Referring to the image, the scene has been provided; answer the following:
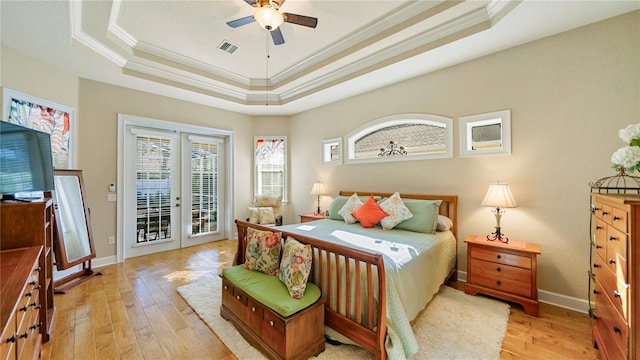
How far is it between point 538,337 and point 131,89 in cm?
606

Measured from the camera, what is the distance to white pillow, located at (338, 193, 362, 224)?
354 centimetres

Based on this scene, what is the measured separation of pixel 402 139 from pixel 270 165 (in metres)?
3.10

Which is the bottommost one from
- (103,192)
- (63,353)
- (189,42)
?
(63,353)

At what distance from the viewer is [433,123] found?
3498mm

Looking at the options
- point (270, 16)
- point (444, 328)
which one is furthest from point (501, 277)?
point (270, 16)

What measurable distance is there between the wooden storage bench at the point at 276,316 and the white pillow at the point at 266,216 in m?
2.73

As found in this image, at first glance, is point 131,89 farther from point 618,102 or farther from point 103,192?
point 618,102

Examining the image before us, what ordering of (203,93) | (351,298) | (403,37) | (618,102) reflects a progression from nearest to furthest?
(351,298), (618,102), (403,37), (203,93)

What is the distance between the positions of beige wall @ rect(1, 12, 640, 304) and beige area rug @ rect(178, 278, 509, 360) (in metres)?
0.74

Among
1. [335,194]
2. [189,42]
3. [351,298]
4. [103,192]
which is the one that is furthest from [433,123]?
[103,192]

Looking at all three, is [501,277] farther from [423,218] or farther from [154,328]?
[154,328]

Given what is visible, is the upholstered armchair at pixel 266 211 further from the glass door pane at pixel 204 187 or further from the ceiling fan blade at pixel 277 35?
the ceiling fan blade at pixel 277 35

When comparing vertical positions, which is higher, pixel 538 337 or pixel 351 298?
pixel 351 298

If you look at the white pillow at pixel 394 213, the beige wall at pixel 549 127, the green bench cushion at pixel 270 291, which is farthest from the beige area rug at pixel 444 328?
the white pillow at pixel 394 213
